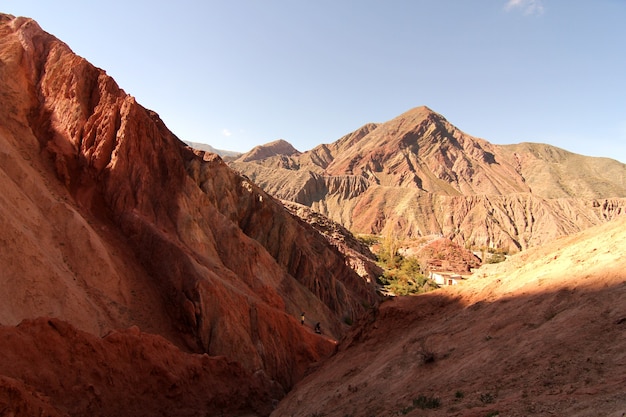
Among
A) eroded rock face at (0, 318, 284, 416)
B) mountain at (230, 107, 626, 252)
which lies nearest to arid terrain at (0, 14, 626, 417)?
eroded rock face at (0, 318, 284, 416)

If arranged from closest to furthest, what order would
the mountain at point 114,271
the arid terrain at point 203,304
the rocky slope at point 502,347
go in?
the rocky slope at point 502,347
the arid terrain at point 203,304
the mountain at point 114,271

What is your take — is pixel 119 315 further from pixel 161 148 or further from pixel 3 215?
pixel 161 148

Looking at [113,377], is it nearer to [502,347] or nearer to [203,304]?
[203,304]

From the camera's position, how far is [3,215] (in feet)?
53.8

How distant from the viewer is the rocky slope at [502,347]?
777cm

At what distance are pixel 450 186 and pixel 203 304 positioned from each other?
153996 mm

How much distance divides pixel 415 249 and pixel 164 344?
85917mm

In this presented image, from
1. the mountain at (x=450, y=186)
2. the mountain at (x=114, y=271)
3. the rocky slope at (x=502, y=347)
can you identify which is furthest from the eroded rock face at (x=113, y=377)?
the mountain at (x=450, y=186)

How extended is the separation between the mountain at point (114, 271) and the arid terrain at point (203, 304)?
0.28 feet

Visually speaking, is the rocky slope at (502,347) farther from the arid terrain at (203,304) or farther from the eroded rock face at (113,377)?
the eroded rock face at (113,377)

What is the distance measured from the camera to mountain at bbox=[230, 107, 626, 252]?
118500 mm

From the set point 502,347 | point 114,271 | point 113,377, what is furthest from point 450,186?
point 113,377

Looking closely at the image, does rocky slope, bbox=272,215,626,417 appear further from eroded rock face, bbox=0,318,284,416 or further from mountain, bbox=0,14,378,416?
mountain, bbox=0,14,378,416

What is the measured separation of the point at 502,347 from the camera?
11.0 m
